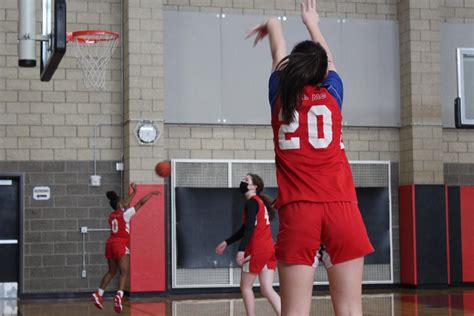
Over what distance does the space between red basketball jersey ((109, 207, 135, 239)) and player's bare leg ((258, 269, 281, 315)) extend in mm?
4333

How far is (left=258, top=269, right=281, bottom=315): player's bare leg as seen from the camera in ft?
29.5

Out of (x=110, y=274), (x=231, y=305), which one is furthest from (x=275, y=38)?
(x=231, y=305)

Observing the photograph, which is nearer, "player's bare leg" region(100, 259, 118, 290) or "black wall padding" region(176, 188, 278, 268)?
"player's bare leg" region(100, 259, 118, 290)

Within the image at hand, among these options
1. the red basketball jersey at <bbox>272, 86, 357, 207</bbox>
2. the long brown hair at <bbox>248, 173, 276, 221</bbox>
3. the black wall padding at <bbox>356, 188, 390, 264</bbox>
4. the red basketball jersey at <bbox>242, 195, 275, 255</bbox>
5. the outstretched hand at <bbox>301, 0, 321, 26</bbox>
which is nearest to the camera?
the red basketball jersey at <bbox>272, 86, 357, 207</bbox>

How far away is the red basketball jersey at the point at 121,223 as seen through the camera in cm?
1314

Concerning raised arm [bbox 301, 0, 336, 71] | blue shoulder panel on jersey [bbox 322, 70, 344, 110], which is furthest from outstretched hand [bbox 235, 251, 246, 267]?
blue shoulder panel on jersey [bbox 322, 70, 344, 110]

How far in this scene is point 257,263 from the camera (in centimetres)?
923

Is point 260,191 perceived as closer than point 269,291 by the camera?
No

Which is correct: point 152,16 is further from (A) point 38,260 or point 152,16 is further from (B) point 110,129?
(A) point 38,260

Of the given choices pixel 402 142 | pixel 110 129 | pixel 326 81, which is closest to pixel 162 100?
pixel 110 129

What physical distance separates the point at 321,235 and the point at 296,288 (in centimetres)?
27

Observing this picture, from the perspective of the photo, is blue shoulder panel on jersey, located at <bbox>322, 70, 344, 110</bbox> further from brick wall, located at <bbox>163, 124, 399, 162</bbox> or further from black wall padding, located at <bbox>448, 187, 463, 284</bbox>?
black wall padding, located at <bbox>448, 187, 463, 284</bbox>

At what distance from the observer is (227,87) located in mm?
16844

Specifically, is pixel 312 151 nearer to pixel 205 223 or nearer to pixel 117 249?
pixel 117 249
